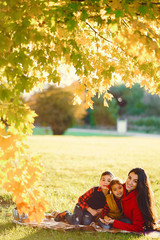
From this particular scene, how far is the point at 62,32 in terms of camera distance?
380cm

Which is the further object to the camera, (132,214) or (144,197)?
(132,214)

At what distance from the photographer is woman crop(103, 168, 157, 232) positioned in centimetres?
442

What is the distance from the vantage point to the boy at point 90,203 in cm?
471

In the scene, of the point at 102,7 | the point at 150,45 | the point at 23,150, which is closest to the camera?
the point at 150,45

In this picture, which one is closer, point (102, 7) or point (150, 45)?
point (150, 45)

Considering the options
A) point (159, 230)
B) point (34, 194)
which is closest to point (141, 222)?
point (159, 230)

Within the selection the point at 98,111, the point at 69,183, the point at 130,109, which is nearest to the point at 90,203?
the point at 69,183

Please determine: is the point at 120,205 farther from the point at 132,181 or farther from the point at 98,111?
the point at 98,111

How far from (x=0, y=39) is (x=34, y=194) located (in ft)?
5.69

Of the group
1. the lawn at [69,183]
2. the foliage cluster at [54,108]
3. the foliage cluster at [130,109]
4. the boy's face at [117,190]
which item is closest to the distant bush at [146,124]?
the foliage cluster at [130,109]

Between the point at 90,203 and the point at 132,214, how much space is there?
631 millimetres

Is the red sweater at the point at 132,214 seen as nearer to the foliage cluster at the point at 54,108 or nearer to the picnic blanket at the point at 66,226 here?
the picnic blanket at the point at 66,226

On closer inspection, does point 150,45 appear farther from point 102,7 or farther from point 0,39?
point 0,39

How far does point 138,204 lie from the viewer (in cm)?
444
